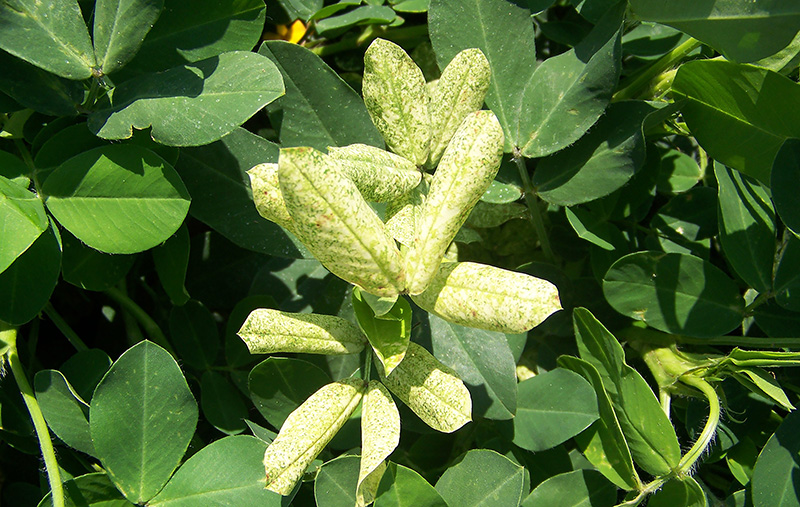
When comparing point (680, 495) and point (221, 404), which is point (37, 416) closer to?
point (221, 404)

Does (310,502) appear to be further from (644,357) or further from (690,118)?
(690,118)

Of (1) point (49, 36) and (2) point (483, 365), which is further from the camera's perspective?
(2) point (483, 365)

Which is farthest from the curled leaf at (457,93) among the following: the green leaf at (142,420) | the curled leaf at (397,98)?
the green leaf at (142,420)

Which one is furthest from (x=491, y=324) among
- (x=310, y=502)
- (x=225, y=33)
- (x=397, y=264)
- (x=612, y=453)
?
(x=225, y=33)

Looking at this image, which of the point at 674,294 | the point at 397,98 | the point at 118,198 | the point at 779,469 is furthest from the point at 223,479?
the point at 779,469

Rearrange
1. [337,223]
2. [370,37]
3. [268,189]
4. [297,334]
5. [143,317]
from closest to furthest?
[337,223] < [268,189] < [297,334] < [143,317] < [370,37]

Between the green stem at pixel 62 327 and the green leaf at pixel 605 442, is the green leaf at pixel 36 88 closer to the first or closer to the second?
the green stem at pixel 62 327

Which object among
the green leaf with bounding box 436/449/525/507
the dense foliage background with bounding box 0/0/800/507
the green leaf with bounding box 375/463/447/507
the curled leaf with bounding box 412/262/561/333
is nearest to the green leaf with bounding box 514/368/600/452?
the dense foliage background with bounding box 0/0/800/507
